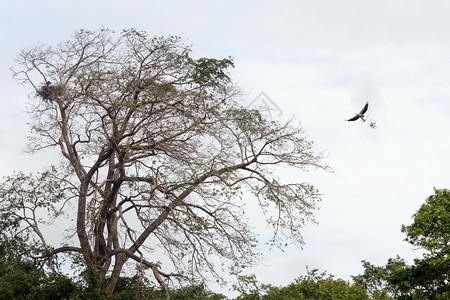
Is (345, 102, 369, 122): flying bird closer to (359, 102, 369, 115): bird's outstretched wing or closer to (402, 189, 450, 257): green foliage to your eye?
(359, 102, 369, 115): bird's outstretched wing

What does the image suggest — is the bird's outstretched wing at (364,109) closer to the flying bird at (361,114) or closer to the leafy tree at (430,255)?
the flying bird at (361,114)

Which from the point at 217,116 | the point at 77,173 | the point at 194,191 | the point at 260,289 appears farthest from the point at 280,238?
the point at 77,173

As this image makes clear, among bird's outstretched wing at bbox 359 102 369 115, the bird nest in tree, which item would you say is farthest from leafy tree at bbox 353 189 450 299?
the bird nest in tree

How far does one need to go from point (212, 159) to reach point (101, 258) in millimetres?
4318

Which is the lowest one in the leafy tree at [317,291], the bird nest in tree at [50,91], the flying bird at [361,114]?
the leafy tree at [317,291]

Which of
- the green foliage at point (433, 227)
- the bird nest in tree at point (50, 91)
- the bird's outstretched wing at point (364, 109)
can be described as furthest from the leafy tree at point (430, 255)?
the bird nest in tree at point (50, 91)

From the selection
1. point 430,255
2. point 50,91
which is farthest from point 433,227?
point 50,91

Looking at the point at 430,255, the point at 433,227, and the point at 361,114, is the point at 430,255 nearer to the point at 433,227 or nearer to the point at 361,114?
the point at 433,227

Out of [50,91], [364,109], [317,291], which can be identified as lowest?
[317,291]

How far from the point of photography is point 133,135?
17609 mm

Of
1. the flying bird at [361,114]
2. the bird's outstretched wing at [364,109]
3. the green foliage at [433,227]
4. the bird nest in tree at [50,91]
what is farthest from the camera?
the bird nest in tree at [50,91]

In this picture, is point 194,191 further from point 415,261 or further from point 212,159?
point 415,261

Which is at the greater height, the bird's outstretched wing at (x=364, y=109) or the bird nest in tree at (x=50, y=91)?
the bird nest in tree at (x=50, y=91)

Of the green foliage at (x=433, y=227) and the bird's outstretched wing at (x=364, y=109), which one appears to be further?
the green foliage at (x=433, y=227)
